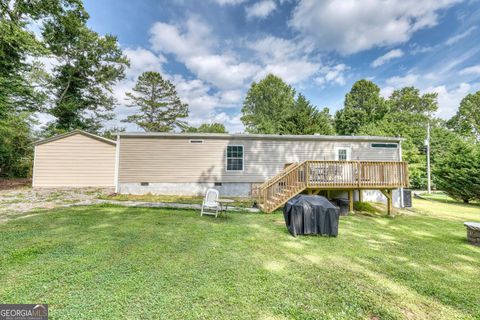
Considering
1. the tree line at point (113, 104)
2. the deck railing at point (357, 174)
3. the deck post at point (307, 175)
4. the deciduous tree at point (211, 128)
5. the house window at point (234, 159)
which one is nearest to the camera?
the deck post at point (307, 175)

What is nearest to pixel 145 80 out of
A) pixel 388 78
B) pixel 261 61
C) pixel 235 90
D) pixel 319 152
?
Result: pixel 235 90

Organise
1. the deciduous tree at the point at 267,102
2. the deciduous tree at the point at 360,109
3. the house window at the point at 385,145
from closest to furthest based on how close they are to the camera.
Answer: the house window at the point at 385,145
the deciduous tree at the point at 360,109
the deciduous tree at the point at 267,102

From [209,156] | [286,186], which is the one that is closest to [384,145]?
[286,186]

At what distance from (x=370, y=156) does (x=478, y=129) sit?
30681mm

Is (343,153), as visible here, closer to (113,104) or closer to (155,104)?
(113,104)

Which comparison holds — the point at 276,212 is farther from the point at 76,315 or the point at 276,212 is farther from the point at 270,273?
the point at 76,315

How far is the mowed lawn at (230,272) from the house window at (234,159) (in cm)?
538

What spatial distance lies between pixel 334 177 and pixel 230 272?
5862 millimetres

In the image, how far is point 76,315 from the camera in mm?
2059

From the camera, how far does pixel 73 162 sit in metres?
12.6

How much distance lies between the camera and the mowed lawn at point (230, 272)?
7.43 feet

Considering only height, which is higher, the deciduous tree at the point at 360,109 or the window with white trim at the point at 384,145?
the deciduous tree at the point at 360,109

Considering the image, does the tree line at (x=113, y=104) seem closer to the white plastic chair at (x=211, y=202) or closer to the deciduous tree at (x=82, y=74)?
the deciduous tree at (x=82, y=74)

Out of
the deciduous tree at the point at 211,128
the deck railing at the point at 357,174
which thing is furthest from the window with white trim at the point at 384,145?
the deciduous tree at the point at 211,128
